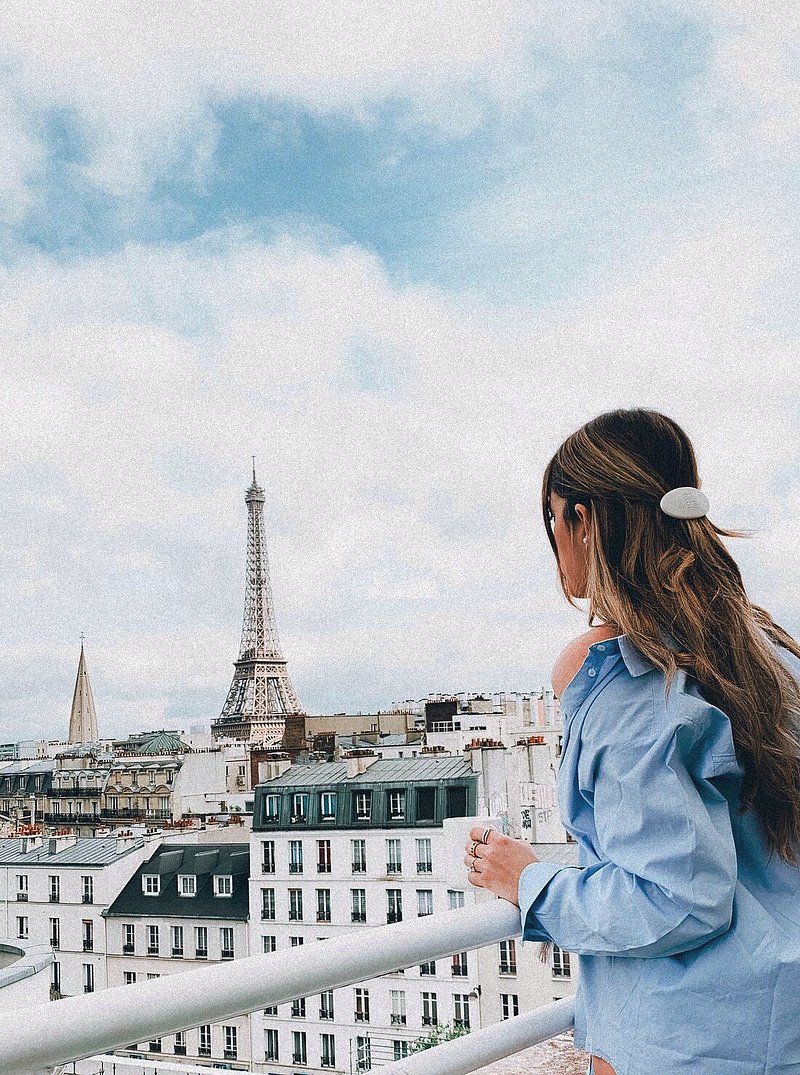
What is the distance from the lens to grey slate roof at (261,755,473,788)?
11.6 meters

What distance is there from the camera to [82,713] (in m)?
39.0

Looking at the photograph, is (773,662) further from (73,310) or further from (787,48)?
(73,310)

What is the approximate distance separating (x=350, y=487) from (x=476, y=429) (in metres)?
20.7

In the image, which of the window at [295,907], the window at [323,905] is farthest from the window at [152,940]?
the window at [323,905]

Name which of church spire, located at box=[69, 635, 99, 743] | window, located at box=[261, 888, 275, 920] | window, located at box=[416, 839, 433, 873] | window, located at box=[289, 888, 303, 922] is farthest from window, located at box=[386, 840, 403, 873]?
church spire, located at box=[69, 635, 99, 743]

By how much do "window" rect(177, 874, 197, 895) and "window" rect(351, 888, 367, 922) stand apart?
6.87ft

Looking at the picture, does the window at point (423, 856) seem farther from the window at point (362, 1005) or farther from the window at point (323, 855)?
the window at point (362, 1005)

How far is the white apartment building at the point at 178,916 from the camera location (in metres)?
12.4

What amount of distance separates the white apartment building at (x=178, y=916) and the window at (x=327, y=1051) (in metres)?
1.77

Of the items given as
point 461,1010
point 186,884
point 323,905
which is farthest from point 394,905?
point 186,884

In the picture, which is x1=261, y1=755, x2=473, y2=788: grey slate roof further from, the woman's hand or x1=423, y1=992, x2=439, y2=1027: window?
the woman's hand

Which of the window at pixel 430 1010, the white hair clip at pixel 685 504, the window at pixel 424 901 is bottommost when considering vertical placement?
the window at pixel 430 1010

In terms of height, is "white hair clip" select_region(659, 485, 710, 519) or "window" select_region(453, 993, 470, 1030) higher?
"white hair clip" select_region(659, 485, 710, 519)

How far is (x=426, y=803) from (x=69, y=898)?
494 cm
